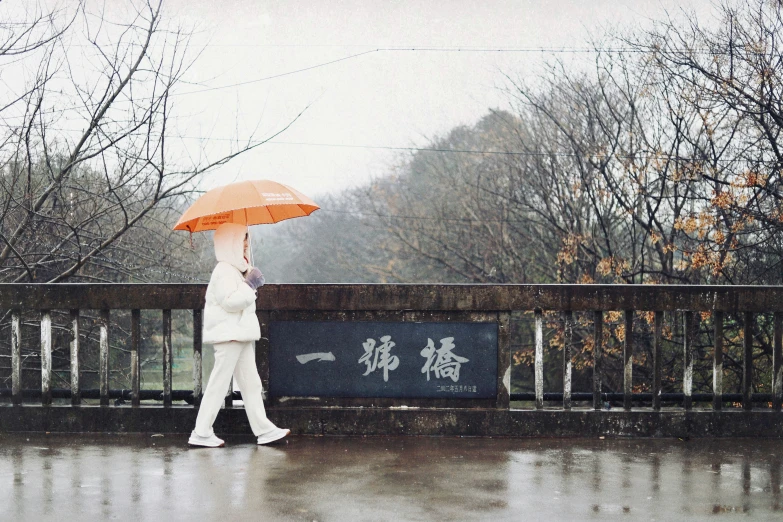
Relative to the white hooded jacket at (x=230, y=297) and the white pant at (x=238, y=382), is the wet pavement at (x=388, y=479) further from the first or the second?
the white hooded jacket at (x=230, y=297)

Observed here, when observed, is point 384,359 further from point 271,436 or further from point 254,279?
point 254,279

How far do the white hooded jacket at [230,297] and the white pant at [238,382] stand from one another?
0.12 meters

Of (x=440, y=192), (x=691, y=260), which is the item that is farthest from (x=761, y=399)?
(x=440, y=192)

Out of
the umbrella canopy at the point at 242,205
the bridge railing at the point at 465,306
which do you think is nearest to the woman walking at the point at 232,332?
the umbrella canopy at the point at 242,205

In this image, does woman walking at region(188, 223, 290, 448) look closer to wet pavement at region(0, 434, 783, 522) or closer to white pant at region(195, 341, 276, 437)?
white pant at region(195, 341, 276, 437)

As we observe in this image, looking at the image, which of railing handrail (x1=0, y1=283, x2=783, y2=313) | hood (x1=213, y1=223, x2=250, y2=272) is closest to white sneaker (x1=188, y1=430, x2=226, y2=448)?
railing handrail (x1=0, y1=283, x2=783, y2=313)

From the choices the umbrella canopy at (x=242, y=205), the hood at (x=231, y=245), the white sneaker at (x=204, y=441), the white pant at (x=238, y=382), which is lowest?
the white sneaker at (x=204, y=441)

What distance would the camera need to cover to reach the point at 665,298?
679cm

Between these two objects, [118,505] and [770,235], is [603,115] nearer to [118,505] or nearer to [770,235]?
[770,235]

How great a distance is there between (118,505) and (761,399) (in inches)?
203

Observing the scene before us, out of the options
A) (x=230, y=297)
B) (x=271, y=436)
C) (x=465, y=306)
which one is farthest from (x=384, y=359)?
(x=230, y=297)

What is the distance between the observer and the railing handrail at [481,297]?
6.73 metres

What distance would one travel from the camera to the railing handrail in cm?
673

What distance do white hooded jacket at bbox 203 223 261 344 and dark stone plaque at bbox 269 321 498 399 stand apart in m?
0.61
